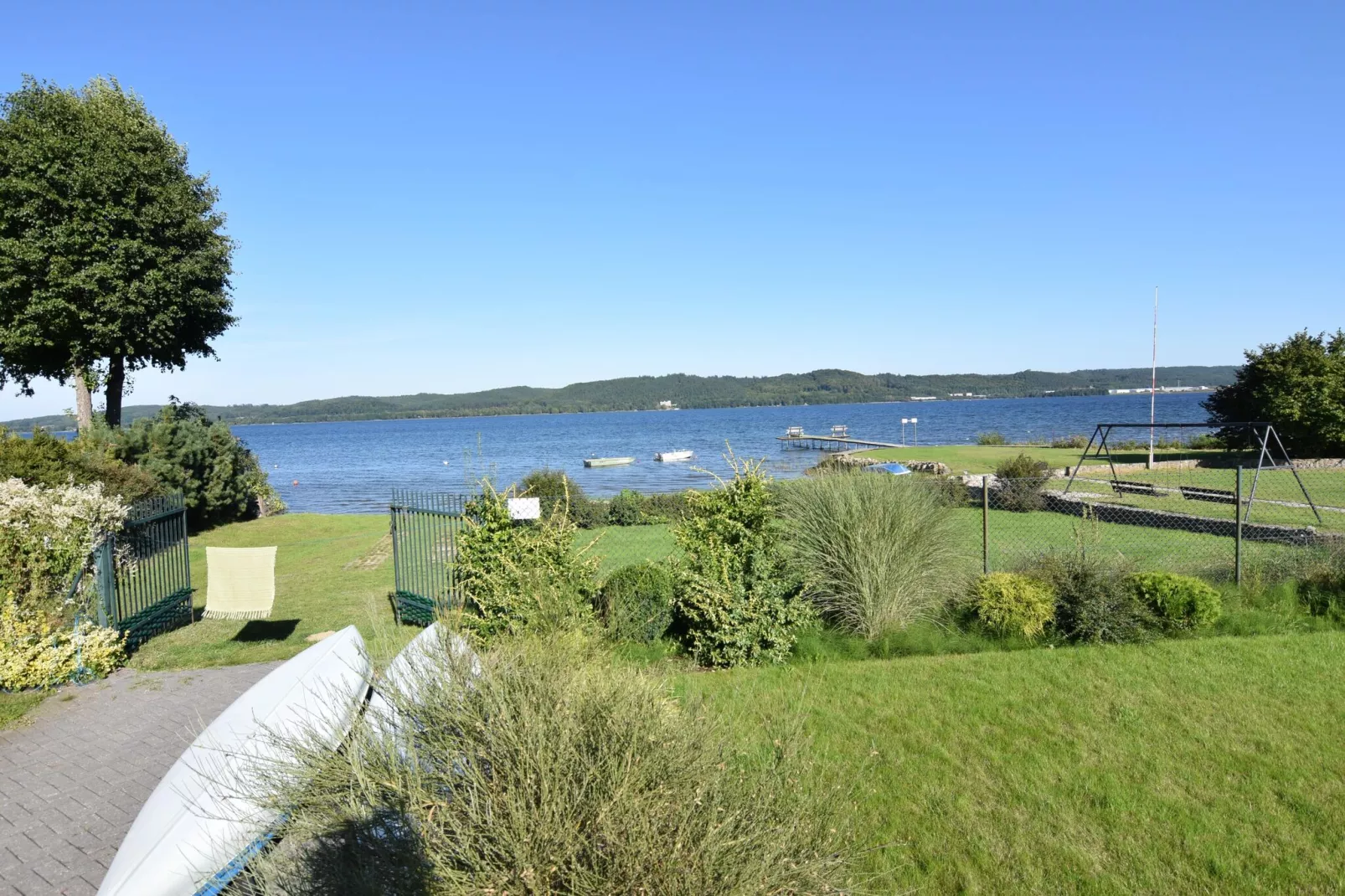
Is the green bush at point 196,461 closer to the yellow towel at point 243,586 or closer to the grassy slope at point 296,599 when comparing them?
the grassy slope at point 296,599

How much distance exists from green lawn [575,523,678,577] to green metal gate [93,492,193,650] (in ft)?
17.6

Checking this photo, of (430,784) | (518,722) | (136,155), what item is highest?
(136,155)

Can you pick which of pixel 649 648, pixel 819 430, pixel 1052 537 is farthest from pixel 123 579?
pixel 819 430

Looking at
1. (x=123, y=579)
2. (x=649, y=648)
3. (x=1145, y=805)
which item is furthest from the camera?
(x=123, y=579)

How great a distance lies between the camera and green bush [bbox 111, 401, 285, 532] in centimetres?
1869

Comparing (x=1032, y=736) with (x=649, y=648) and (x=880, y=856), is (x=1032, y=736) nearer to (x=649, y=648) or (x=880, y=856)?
(x=880, y=856)

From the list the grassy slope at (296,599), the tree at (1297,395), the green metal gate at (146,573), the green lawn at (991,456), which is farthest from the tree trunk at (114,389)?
the tree at (1297,395)

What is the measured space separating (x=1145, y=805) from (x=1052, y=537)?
10956 millimetres

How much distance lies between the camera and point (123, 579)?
974cm

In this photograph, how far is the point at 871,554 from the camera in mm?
8055

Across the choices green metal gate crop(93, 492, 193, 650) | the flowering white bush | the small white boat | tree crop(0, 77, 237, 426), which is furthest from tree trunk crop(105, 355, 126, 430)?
the small white boat

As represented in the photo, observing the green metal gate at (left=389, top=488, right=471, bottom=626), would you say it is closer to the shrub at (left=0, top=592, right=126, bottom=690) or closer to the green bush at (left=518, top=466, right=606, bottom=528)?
the shrub at (left=0, top=592, right=126, bottom=690)

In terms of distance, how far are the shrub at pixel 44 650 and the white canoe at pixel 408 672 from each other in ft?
→ 21.6

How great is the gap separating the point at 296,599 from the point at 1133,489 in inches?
764
